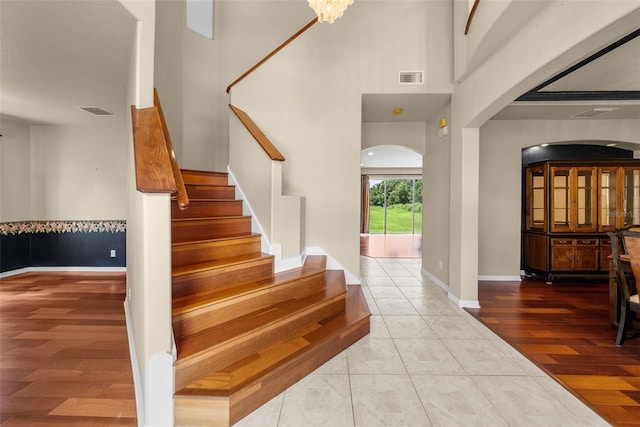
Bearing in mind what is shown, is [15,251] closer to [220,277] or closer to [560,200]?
[220,277]

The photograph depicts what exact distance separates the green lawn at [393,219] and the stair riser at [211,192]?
31.6ft

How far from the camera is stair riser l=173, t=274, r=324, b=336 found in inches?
72.7

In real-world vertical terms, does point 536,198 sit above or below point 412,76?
below

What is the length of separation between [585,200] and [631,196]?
2.42 ft

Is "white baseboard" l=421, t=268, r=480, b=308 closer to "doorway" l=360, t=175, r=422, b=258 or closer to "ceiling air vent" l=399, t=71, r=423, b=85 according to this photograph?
"ceiling air vent" l=399, t=71, r=423, b=85

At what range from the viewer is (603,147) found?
17.1ft

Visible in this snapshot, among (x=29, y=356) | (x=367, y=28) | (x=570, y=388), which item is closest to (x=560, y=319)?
(x=570, y=388)

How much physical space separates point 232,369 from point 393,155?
7816 mm

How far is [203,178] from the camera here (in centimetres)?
347

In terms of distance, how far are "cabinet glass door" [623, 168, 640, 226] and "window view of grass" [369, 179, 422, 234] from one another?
25.5 feet

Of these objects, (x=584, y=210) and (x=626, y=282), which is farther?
(x=584, y=210)

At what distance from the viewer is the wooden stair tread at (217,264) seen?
6.91ft

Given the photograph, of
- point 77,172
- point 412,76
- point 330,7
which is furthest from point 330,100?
point 77,172

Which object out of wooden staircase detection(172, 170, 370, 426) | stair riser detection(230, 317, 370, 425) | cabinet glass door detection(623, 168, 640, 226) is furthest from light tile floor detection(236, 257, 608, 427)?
cabinet glass door detection(623, 168, 640, 226)
